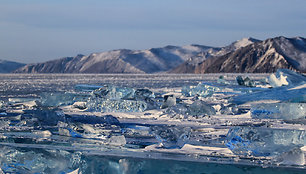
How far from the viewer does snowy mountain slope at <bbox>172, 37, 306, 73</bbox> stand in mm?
96938

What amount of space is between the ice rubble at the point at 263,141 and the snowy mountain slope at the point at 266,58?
9338 cm

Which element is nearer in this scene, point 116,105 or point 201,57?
point 116,105

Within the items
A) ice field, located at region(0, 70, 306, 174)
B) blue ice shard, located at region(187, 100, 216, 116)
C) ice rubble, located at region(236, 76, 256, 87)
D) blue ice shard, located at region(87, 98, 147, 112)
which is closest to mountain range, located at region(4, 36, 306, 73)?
ice rubble, located at region(236, 76, 256, 87)

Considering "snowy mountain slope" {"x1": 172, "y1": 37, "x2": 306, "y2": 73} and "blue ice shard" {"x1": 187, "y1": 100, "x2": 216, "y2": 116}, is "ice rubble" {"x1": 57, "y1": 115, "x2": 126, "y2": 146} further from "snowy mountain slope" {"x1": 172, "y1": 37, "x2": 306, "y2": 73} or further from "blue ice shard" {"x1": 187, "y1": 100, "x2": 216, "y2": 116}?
"snowy mountain slope" {"x1": 172, "y1": 37, "x2": 306, "y2": 73}

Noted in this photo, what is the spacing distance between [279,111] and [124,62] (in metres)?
158

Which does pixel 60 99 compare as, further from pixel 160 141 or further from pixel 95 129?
pixel 160 141

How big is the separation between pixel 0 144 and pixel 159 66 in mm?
157072

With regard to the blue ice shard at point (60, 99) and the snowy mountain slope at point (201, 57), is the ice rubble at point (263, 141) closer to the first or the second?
the blue ice shard at point (60, 99)

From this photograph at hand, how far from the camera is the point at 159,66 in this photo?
529ft

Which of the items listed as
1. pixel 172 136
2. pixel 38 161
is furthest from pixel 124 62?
pixel 38 161

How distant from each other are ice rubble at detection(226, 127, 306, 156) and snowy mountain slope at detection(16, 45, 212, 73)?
480 ft

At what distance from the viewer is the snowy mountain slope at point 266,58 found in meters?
96.9

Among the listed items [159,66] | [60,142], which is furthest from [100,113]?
[159,66]

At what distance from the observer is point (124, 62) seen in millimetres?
163375
